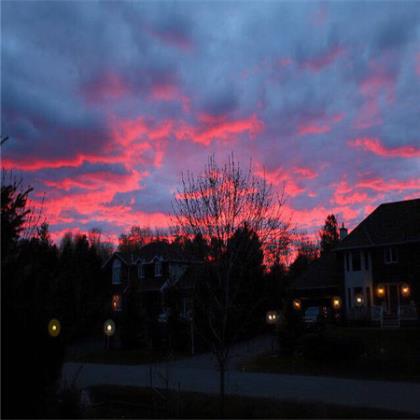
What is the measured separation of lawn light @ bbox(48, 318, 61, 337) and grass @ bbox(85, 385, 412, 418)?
16.2ft

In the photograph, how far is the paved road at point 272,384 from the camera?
1599 cm

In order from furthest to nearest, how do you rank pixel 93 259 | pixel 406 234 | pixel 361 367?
pixel 93 259
pixel 406 234
pixel 361 367

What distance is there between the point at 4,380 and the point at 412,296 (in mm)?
31603

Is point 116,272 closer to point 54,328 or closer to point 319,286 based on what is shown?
point 319,286

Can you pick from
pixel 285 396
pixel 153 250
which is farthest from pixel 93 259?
pixel 285 396

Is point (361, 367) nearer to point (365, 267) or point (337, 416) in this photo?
point (337, 416)

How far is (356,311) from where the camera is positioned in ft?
116

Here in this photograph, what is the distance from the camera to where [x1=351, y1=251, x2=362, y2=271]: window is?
38.3 m

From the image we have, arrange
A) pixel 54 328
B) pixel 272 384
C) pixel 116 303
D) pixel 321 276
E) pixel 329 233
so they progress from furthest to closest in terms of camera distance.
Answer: pixel 329 233
pixel 321 276
pixel 116 303
pixel 272 384
pixel 54 328

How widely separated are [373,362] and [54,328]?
19.1 m

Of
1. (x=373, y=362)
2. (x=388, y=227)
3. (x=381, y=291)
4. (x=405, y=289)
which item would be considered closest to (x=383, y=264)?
(x=381, y=291)

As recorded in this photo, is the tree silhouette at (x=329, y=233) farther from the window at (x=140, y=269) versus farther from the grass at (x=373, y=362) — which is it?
the grass at (x=373, y=362)

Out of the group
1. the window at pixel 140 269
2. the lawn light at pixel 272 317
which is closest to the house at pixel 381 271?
the lawn light at pixel 272 317

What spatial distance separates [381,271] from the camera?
37031mm
